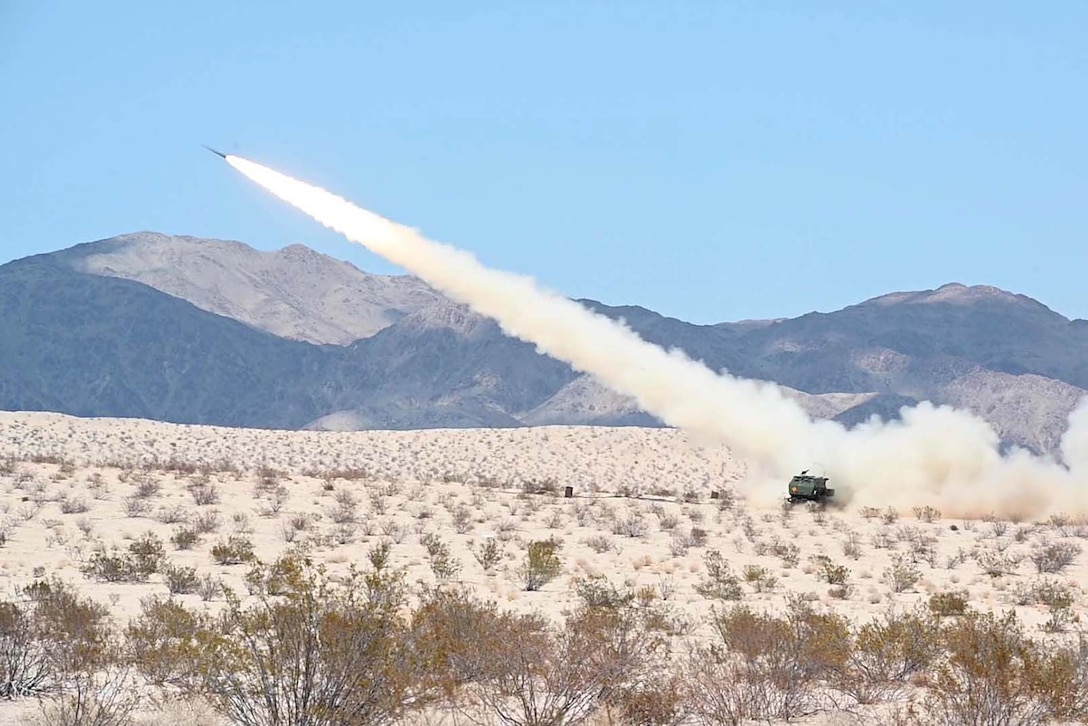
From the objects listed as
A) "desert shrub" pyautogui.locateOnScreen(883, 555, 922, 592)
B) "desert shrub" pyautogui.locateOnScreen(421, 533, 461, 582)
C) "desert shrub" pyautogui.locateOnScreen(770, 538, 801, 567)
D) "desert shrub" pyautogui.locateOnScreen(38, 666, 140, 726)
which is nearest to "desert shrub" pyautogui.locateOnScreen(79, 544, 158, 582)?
"desert shrub" pyautogui.locateOnScreen(421, 533, 461, 582)

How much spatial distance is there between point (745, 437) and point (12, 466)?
22.6 m

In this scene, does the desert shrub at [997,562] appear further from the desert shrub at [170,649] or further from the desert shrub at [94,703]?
the desert shrub at [94,703]

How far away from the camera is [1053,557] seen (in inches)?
1120

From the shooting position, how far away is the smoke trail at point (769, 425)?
4081cm

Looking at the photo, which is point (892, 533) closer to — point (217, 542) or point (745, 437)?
point (745, 437)

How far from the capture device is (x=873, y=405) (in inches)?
6555

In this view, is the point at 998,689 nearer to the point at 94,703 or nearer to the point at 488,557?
the point at 94,703

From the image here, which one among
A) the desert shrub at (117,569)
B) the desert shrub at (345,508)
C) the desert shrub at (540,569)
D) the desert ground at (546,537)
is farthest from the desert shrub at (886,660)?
the desert shrub at (345,508)

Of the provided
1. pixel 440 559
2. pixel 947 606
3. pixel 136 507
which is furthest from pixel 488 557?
pixel 136 507

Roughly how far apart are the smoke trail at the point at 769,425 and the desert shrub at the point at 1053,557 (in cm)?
953

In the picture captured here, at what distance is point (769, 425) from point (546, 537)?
16.4 meters

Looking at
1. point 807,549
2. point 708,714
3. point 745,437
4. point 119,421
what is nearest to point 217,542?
point 807,549

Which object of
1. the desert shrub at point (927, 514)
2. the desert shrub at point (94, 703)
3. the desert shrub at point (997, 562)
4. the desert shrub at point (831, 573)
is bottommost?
the desert shrub at point (94, 703)

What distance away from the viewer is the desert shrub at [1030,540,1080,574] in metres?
27.9
